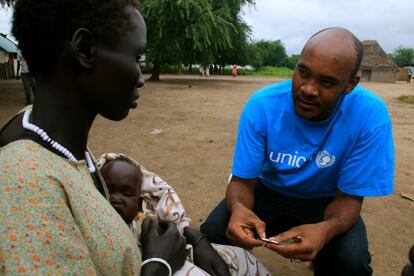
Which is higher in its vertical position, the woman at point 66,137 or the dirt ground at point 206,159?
the woman at point 66,137

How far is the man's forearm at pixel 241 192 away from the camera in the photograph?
7.02 feet

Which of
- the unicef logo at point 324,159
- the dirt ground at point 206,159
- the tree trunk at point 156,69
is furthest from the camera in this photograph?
the tree trunk at point 156,69

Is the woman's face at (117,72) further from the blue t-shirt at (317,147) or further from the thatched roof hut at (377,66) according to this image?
the thatched roof hut at (377,66)

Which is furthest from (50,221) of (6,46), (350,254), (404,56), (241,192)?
(404,56)

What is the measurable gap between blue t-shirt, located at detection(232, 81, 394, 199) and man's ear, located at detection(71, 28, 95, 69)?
1.37 metres

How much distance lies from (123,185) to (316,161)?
106cm

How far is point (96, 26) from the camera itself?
0.95 meters

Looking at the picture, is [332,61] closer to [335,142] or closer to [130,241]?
[335,142]

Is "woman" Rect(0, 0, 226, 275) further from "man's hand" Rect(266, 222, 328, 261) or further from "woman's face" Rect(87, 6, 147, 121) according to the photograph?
"man's hand" Rect(266, 222, 328, 261)

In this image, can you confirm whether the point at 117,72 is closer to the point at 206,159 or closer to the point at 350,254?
the point at 350,254

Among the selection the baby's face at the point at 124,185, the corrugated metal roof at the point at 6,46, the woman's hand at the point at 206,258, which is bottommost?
the woman's hand at the point at 206,258

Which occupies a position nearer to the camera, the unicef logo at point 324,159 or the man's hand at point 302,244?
the man's hand at point 302,244

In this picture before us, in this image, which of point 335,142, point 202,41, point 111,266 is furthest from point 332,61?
point 202,41

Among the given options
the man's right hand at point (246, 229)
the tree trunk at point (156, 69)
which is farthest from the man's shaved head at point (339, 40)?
the tree trunk at point (156, 69)
